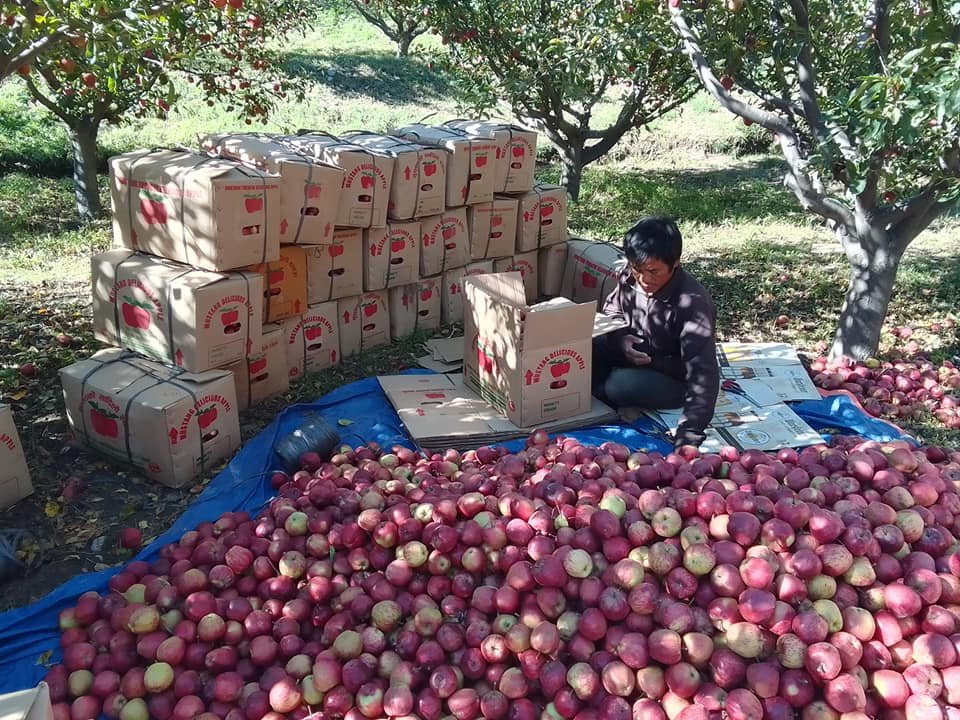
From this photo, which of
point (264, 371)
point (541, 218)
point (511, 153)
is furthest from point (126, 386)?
point (541, 218)

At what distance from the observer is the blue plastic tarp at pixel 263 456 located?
2.60 meters

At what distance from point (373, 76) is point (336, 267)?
17.7m

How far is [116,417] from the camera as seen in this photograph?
3.60 m

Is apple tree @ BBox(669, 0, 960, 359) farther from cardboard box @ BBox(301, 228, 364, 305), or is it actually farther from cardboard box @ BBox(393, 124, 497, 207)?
cardboard box @ BBox(301, 228, 364, 305)

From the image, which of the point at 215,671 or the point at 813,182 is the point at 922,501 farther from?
the point at 813,182

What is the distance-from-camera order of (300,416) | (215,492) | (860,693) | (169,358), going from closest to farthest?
1. (860,693)
2. (215,492)
3. (169,358)
4. (300,416)

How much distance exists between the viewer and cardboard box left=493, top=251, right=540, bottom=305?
19.1 ft

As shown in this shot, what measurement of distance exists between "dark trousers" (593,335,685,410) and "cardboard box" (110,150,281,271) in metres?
2.01

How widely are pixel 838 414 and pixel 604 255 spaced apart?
219cm

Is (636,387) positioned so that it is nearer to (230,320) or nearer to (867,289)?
(867,289)

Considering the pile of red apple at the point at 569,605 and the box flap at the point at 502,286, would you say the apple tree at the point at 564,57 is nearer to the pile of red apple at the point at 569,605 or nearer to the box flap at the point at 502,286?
the box flap at the point at 502,286

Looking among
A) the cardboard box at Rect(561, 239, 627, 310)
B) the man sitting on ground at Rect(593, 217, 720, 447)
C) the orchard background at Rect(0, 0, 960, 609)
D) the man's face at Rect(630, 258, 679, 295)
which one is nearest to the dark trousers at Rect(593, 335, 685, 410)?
the man sitting on ground at Rect(593, 217, 720, 447)

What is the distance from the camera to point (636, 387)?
4.11 metres

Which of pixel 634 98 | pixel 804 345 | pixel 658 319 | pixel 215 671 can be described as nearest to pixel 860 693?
pixel 215 671
